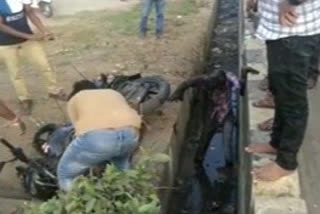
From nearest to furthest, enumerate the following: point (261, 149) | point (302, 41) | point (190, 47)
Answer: point (302, 41), point (261, 149), point (190, 47)

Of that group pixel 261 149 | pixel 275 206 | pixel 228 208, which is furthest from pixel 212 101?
pixel 275 206

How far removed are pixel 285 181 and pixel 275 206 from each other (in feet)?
0.67

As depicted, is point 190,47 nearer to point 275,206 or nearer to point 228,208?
point 228,208

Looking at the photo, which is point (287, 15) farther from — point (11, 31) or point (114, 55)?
point (114, 55)

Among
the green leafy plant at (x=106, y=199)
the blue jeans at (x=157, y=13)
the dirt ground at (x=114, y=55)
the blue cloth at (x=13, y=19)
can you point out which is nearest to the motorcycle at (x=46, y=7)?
the dirt ground at (x=114, y=55)

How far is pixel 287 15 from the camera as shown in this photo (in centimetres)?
380

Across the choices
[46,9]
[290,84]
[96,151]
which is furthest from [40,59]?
[46,9]

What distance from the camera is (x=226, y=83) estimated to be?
20.4ft

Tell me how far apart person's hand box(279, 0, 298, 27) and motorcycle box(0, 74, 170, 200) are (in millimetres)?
1604

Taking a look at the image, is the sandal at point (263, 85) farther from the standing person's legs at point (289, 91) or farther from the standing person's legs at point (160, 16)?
the standing person's legs at point (160, 16)

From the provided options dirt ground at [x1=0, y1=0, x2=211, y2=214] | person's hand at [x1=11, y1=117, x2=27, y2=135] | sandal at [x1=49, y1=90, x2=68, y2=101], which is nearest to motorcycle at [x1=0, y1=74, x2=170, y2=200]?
dirt ground at [x1=0, y1=0, x2=211, y2=214]

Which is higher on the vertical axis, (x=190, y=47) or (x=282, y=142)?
(x=282, y=142)

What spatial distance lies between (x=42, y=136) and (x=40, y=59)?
1.26 m

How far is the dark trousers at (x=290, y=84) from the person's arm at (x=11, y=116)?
3.17 metres
